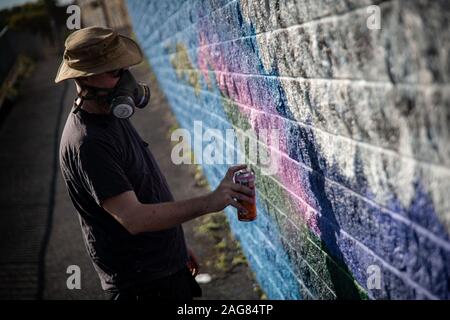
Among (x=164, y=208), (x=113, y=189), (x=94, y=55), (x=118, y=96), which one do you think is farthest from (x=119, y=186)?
(x=94, y=55)

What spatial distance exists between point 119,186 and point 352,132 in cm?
124

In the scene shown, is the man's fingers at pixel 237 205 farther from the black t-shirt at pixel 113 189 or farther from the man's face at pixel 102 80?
the man's face at pixel 102 80

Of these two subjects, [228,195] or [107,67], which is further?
[107,67]

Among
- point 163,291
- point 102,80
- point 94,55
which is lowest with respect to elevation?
point 163,291

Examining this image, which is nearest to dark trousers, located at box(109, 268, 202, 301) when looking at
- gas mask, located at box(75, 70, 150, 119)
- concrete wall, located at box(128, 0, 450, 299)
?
concrete wall, located at box(128, 0, 450, 299)

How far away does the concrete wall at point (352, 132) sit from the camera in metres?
1.06

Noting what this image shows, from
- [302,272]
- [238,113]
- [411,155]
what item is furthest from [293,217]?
[411,155]

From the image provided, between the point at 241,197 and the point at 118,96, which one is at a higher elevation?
the point at 118,96

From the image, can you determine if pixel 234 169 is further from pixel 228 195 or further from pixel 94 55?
pixel 94 55

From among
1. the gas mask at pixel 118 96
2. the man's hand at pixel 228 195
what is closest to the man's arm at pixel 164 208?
the man's hand at pixel 228 195

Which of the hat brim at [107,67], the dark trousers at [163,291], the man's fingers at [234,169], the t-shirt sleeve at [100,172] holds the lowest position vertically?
the dark trousers at [163,291]

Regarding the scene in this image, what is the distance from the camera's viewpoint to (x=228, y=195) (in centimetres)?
216

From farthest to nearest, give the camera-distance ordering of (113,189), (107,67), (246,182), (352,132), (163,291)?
1. (163,291)
2. (107,67)
3. (246,182)
4. (113,189)
5. (352,132)

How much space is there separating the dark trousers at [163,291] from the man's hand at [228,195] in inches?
31.9
